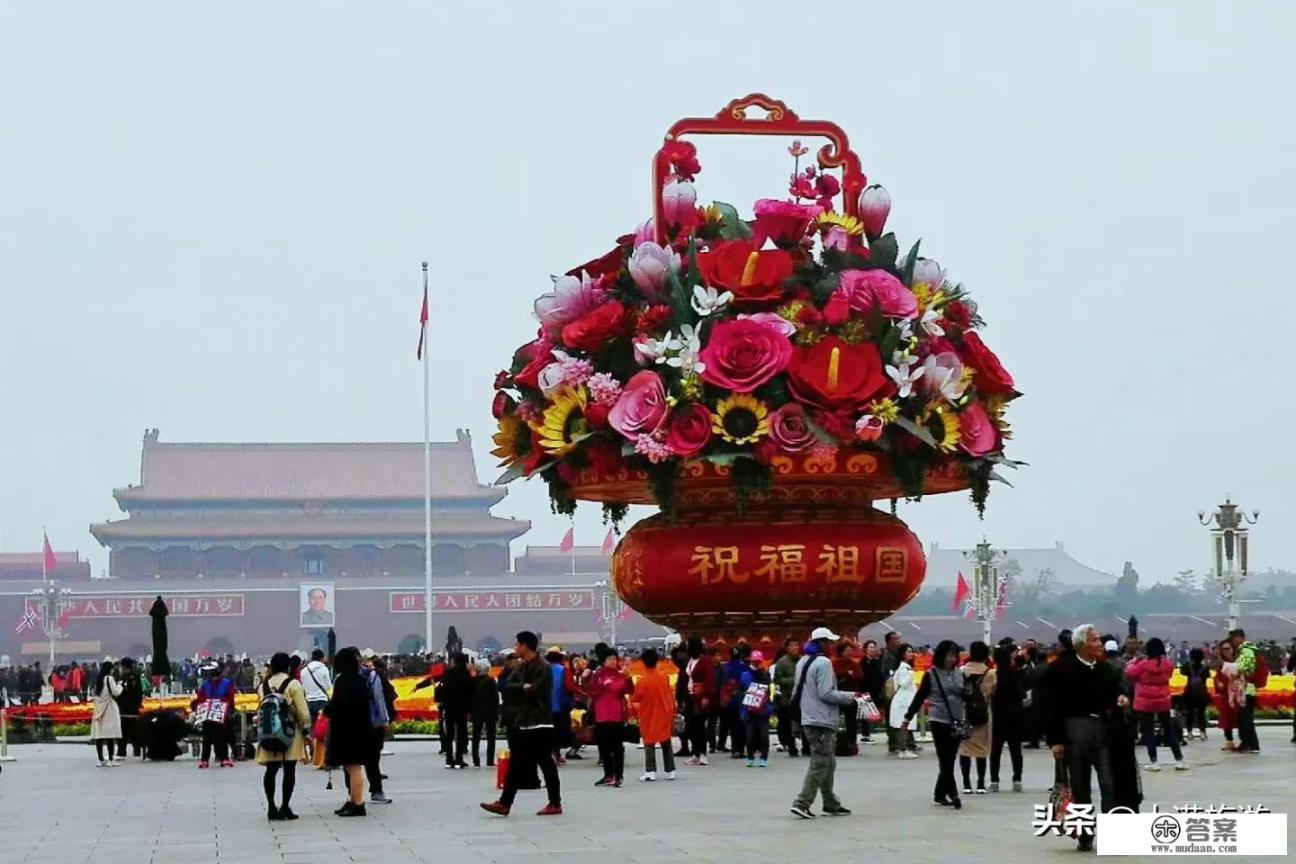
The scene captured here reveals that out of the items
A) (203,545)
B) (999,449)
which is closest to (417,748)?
(999,449)

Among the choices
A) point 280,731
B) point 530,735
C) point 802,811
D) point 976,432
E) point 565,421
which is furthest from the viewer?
point 976,432

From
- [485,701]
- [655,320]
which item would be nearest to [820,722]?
[655,320]

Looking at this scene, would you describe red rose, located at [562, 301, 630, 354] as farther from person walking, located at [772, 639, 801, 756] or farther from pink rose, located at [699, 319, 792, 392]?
person walking, located at [772, 639, 801, 756]

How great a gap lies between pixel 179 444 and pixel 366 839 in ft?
226

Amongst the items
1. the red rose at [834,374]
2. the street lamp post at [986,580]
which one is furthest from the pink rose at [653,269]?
the street lamp post at [986,580]

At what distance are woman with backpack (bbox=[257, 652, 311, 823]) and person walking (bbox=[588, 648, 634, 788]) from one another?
2.79 metres

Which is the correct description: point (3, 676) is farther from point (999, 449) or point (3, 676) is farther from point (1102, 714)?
point (1102, 714)

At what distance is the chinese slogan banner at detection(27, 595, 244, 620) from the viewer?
68.8 metres

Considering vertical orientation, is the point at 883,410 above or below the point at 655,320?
below

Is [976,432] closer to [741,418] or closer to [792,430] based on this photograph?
[792,430]

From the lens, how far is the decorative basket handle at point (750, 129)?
18062mm

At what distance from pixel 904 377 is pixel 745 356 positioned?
1336mm

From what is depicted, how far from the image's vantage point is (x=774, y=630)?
1753 cm

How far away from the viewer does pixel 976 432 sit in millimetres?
17781
